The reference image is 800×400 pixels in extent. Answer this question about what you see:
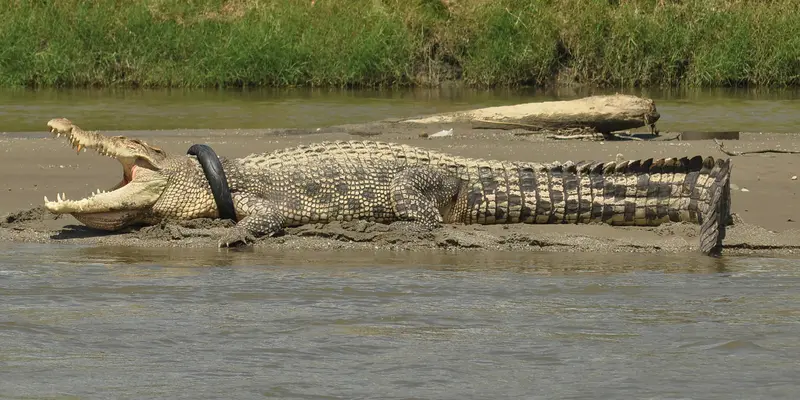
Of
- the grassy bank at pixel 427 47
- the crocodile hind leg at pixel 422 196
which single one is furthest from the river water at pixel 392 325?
the grassy bank at pixel 427 47

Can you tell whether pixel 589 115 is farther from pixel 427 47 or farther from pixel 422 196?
pixel 427 47

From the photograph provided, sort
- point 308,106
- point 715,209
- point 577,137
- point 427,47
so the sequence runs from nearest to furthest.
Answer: point 715,209, point 577,137, point 308,106, point 427,47

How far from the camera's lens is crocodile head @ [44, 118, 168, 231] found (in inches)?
297

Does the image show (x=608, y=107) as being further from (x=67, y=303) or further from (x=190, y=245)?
(x=67, y=303)

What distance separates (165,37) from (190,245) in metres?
9.94

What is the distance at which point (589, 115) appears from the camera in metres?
10.7

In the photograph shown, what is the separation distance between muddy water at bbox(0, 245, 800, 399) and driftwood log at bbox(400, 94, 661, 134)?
3.70 meters

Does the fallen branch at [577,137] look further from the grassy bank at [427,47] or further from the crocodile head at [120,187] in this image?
the grassy bank at [427,47]

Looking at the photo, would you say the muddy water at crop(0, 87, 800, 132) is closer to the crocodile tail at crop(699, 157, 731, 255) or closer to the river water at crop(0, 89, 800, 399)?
the crocodile tail at crop(699, 157, 731, 255)

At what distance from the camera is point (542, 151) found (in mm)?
9961

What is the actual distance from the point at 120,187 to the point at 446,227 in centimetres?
193

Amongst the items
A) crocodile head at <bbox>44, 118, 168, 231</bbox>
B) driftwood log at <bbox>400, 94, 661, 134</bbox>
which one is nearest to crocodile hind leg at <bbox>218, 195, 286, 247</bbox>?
crocodile head at <bbox>44, 118, 168, 231</bbox>

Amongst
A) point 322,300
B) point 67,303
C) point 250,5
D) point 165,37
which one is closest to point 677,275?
point 322,300

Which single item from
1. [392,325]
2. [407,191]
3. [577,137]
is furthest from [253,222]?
[577,137]
